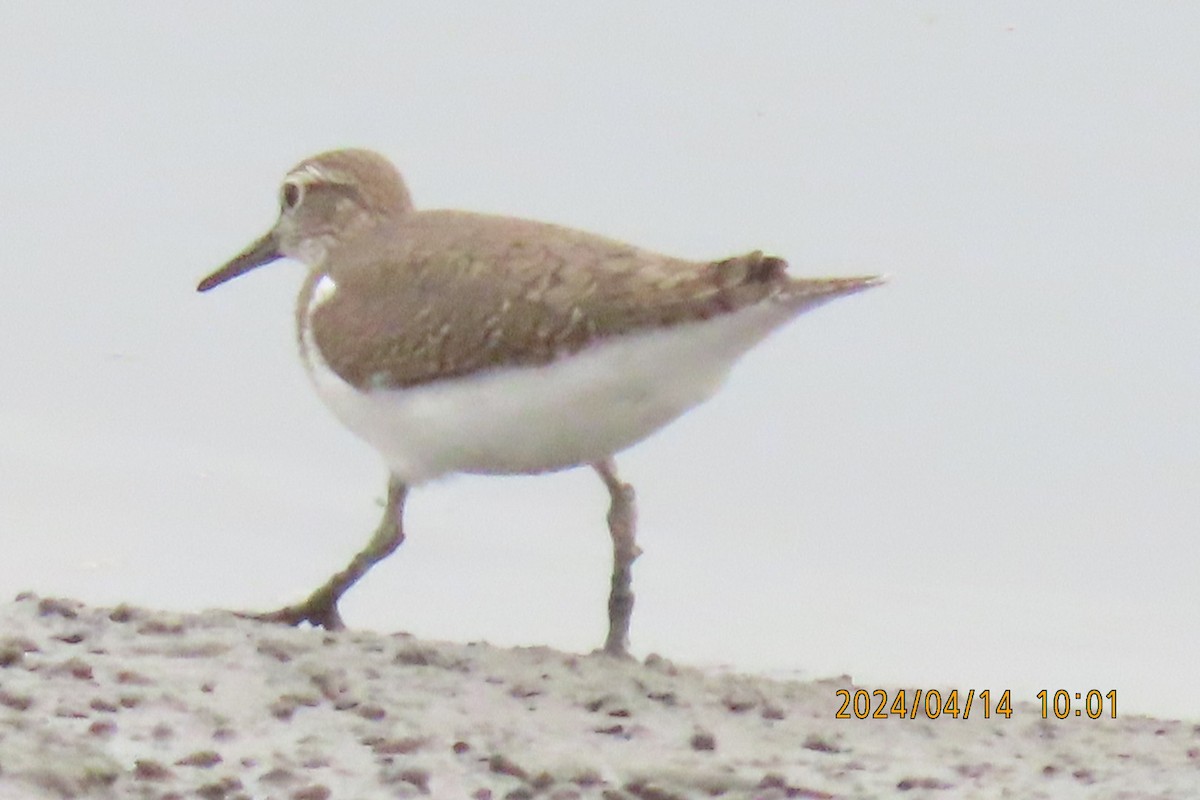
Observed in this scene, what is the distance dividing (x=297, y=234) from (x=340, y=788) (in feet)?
9.59

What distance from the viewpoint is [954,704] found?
6.26m

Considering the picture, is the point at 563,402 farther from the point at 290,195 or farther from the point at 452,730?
the point at 290,195

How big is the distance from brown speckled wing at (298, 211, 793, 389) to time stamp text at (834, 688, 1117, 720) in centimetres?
122

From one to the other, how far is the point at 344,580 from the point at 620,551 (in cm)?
87

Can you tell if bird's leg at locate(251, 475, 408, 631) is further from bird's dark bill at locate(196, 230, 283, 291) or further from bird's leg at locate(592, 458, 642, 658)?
bird's dark bill at locate(196, 230, 283, 291)

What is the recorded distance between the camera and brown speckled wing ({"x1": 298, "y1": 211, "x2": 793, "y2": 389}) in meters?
5.70

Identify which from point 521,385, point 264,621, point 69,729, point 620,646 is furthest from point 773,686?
point 69,729

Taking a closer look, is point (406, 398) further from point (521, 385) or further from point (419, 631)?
point (419, 631)

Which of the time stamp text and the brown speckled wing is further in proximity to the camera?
the time stamp text

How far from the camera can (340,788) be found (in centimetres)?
490

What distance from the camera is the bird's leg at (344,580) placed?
22.3ft
